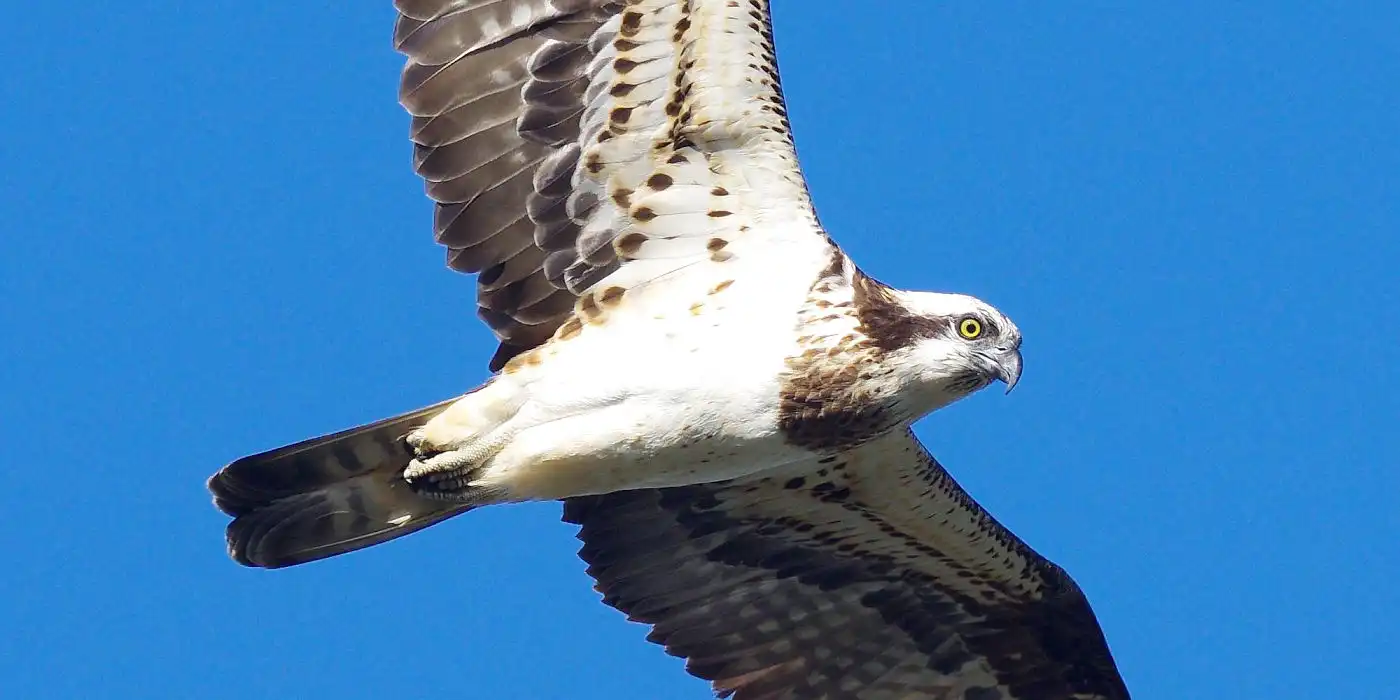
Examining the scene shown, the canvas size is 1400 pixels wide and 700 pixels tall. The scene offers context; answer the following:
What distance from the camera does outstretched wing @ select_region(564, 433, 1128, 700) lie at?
10750 mm

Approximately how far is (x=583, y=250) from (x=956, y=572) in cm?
288

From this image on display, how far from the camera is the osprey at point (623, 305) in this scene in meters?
9.16

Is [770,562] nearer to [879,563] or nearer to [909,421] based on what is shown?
[879,563]

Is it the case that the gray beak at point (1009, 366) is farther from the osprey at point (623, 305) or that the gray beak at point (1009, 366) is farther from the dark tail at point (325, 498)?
the dark tail at point (325, 498)

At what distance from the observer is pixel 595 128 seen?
9578 mm

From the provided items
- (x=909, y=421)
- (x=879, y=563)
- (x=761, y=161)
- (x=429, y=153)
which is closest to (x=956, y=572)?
(x=879, y=563)

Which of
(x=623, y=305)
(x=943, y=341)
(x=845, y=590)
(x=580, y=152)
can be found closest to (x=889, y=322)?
(x=943, y=341)

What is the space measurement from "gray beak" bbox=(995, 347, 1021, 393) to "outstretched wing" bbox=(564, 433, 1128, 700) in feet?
4.00

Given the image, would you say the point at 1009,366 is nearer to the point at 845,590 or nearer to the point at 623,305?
the point at 623,305

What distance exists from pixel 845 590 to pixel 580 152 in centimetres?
308

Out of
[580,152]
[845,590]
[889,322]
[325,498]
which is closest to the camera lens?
[889,322]

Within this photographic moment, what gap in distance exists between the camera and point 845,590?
11.2m

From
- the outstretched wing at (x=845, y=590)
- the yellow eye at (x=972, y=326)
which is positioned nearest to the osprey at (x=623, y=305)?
the yellow eye at (x=972, y=326)

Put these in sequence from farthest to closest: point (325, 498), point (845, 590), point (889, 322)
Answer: point (845, 590) < point (325, 498) < point (889, 322)
